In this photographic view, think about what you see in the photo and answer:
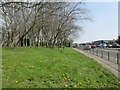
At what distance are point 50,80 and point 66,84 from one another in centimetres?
69

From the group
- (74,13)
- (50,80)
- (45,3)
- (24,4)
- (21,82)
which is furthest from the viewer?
(74,13)

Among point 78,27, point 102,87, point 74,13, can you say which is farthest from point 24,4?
point 78,27

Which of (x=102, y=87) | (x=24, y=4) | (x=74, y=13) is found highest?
(x=74, y=13)

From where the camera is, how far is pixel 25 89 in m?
3.99

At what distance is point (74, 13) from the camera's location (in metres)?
24.1

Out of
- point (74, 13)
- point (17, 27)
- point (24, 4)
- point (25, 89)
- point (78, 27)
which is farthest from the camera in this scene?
point (78, 27)

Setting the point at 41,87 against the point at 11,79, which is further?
the point at 11,79

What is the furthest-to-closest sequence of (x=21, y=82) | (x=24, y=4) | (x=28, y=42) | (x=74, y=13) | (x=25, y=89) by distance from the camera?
(x=28, y=42), (x=74, y=13), (x=24, y=4), (x=21, y=82), (x=25, y=89)

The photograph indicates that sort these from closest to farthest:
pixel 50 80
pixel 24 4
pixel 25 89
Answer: pixel 25 89 → pixel 50 80 → pixel 24 4

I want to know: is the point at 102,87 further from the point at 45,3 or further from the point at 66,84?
the point at 45,3

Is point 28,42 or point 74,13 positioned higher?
point 74,13

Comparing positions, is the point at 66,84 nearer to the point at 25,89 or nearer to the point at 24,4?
the point at 25,89

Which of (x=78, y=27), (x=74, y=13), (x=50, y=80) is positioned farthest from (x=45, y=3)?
(x=78, y=27)

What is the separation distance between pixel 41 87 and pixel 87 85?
5.68ft
